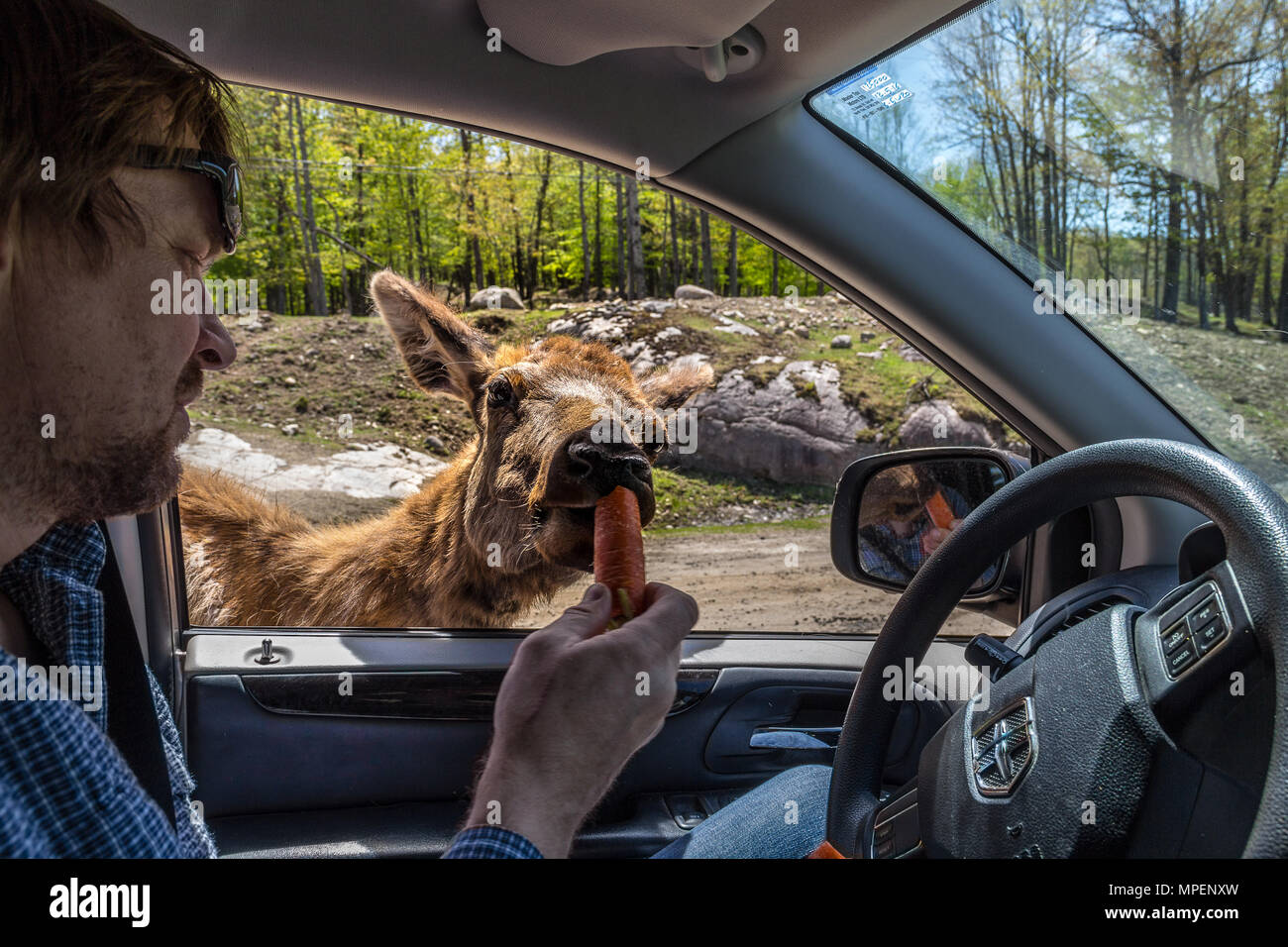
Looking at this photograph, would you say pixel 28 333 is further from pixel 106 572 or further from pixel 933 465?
pixel 933 465

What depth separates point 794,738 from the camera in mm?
3182

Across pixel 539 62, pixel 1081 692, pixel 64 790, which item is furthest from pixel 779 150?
pixel 64 790

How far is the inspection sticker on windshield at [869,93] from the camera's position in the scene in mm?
2459

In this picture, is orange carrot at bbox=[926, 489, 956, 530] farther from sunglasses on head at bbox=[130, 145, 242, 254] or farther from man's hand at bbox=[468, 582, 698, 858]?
sunglasses on head at bbox=[130, 145, 242, 254]

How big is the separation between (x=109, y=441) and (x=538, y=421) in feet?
6.08

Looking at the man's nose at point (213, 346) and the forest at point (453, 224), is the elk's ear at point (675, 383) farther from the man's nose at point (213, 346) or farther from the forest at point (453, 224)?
the man's nose at point (213, 346)

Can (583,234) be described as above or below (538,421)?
above

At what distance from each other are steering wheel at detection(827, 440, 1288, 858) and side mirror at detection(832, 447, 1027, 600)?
3.38 feet

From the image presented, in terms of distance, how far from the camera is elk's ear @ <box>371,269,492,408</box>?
3.38 m

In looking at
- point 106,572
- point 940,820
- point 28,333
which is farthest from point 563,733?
point 106,572

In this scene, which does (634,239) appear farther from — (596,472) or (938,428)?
(938,428)

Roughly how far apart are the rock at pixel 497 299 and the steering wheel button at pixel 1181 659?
325 centimetres
